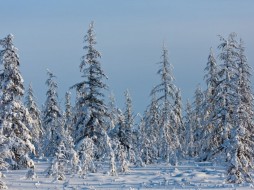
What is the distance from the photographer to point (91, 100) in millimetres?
33688

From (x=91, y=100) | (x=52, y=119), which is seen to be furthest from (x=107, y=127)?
(x=52, y=119)

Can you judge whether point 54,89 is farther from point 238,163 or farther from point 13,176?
point 238,163

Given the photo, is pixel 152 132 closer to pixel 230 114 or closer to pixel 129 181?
pixel 230 114

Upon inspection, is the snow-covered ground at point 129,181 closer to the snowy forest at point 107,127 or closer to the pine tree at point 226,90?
the snowy forest at point 107,127

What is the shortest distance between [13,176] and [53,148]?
68.5 ft

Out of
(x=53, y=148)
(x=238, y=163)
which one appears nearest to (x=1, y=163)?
(x=238, y=163)

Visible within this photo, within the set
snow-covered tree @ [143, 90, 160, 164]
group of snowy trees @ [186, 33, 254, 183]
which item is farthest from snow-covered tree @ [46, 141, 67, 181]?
snow-covered tree @ [143, 90, 160, 164]

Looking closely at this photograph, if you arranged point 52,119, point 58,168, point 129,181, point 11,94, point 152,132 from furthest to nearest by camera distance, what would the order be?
1. point 152,132
2. point 52,119
3. point 11,94
4. point 58,168
5. point 129,181

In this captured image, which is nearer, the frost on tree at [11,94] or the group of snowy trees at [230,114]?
the group of snowy trees at [230,114]

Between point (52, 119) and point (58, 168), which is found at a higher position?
point (52, 119)

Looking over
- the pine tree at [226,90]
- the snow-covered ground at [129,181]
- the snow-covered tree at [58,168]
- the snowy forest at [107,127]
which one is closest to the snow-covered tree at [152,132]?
the snowy forest at [107,127]

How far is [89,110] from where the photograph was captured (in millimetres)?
33094

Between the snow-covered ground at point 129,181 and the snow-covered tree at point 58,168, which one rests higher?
the snow-covered tree at point 58,168

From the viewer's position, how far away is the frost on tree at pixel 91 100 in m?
33.5
